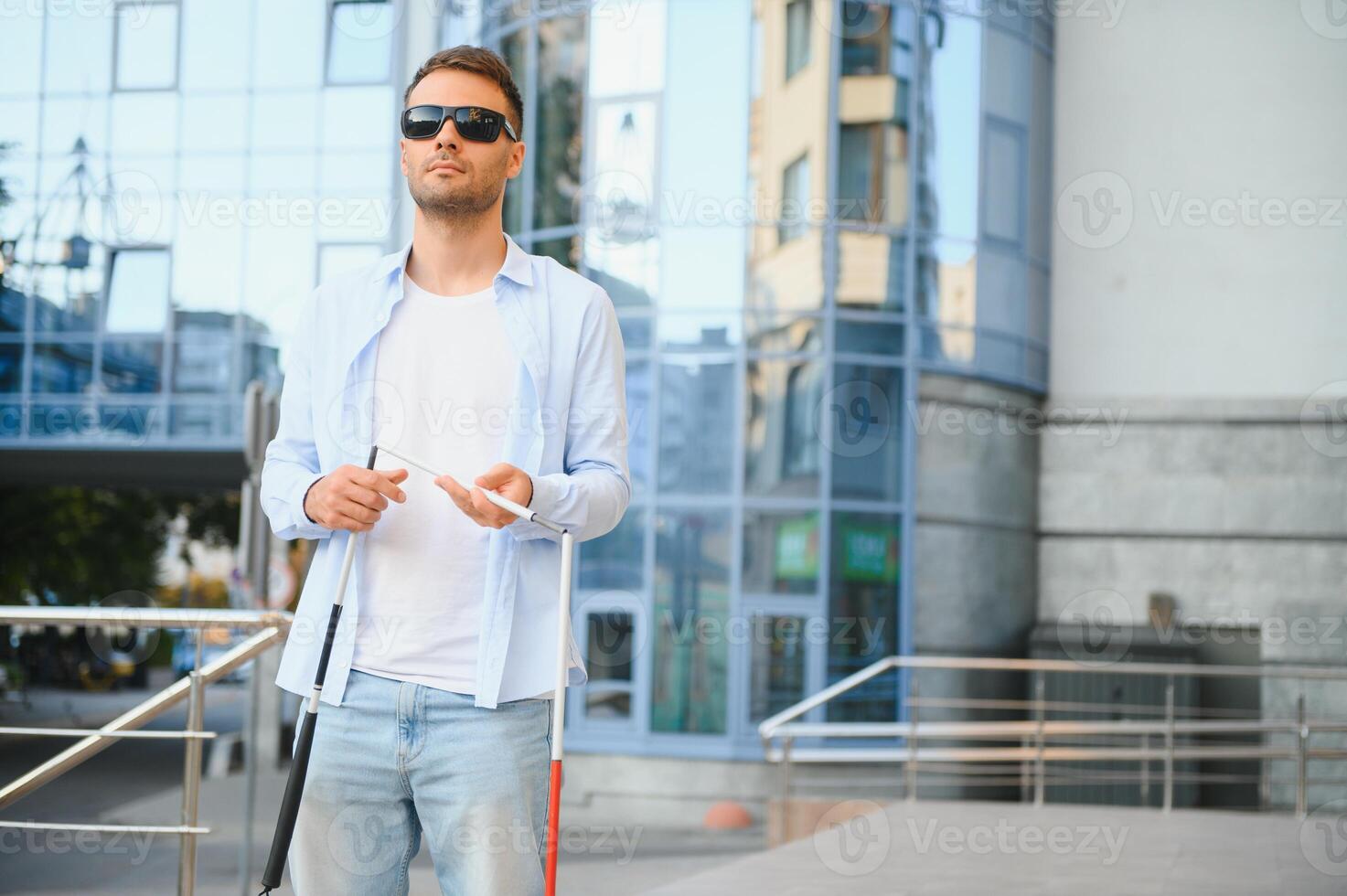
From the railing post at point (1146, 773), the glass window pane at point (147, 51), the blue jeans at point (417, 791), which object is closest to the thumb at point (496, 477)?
the blue jeans at point (417, 791)

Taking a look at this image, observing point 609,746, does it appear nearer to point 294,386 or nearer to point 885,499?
point 885,499

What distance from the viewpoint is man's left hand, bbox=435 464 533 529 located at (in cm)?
223

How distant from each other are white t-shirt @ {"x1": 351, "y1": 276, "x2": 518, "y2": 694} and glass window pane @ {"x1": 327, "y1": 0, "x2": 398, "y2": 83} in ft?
53.4

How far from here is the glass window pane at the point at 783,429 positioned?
48.7 feet

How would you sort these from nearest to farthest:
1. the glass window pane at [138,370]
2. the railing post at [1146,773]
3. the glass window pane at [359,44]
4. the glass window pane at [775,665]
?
the railing post at [1146,773] < the glass window pane at [775,665] < the glass window pane at [359,44] < the glass window pane at [138,370]

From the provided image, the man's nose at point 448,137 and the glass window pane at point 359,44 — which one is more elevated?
the glass window pane at point 359,44

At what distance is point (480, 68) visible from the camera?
254cm

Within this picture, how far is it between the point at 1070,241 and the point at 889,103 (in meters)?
3.02

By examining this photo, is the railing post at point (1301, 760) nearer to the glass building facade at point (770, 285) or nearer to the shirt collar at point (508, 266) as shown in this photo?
the glass building facade at point (770, 285)

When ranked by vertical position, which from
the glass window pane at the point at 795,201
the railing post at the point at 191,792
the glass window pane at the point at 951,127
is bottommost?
the railing post at the point at 191,792

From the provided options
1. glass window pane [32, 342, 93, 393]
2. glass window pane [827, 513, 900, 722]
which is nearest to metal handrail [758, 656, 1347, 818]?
glass window pane [827, 513, 900, 722]

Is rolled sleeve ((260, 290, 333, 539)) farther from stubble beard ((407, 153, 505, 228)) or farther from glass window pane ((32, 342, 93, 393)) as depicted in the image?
glass window pane ((32, 342, 93, 393))

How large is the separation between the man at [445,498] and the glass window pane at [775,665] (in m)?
12.1

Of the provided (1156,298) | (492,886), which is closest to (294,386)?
(492,886)
